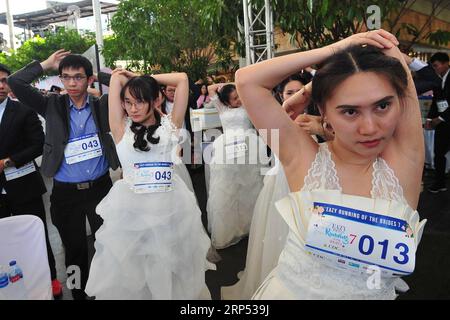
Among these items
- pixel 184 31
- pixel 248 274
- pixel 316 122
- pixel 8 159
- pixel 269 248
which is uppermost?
pixel 184 31

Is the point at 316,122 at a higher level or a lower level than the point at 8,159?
higher

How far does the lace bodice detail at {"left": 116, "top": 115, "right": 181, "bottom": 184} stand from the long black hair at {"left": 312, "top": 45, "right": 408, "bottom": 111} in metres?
1.35

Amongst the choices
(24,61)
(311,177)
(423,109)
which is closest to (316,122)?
(311,177)

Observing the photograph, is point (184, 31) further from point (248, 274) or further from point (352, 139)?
point (352, 139)

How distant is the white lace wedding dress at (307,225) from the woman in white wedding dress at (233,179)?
2660 mm

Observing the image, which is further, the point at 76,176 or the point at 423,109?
the point at 423,109

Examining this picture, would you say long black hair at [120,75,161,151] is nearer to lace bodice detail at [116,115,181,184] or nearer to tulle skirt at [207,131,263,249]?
lace bodice detail at [116,115,181,184]

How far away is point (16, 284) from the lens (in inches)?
69.4

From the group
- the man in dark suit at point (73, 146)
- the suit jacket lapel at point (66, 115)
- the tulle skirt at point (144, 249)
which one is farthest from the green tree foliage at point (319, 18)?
the tulle skirt at point (144, 249)

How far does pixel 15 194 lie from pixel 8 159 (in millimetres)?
284

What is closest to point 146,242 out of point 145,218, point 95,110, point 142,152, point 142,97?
point 145,218

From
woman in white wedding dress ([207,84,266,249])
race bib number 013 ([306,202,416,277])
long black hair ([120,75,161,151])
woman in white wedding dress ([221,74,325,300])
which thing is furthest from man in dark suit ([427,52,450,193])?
race bib number 013 ([306,202,416,277])

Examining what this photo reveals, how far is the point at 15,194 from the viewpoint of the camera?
9.34ft
